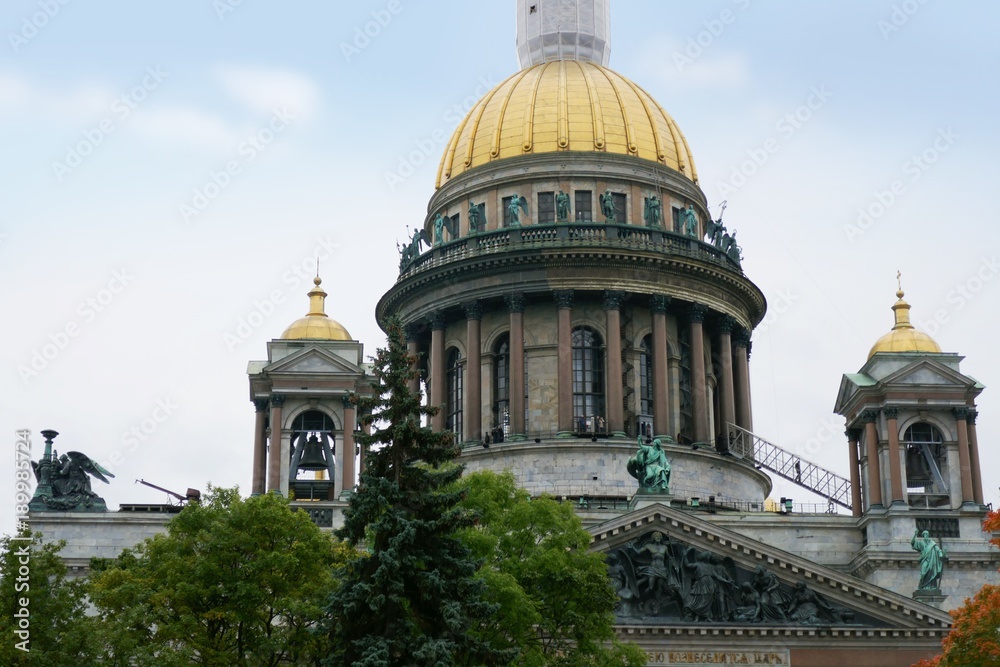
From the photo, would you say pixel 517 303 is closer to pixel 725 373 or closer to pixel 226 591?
pixel 725 373

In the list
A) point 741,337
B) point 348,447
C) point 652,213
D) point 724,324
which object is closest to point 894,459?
point 724,324

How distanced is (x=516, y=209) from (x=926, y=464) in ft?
62.2

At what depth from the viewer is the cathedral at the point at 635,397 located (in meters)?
60.0

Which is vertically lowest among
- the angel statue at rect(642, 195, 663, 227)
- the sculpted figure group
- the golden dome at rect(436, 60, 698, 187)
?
the sculpted figure group

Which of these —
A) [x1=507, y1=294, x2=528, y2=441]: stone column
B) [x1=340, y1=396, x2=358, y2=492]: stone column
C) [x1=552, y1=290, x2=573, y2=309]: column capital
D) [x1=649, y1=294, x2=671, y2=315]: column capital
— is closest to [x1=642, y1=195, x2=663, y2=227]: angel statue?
[x1=649, y1=294, x2=671, y2=315]: column capital

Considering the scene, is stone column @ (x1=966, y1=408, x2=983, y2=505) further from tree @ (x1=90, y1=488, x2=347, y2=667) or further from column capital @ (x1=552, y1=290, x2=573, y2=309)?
tree @ (x1=90, y1=488, x2=347, y2=667)

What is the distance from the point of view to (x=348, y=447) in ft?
214

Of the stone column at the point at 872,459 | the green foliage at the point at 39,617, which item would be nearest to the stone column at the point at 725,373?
the stone column at the point at 872,459

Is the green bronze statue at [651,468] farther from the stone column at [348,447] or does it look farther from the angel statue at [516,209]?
the angel statue at [516,209]

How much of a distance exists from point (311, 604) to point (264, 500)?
12.1 ft

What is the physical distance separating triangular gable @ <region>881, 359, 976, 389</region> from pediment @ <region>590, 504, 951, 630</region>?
8.81 m

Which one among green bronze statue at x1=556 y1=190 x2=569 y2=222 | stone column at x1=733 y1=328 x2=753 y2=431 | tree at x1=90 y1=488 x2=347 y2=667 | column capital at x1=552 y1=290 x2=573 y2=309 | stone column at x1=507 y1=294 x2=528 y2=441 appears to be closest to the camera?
tree at x1=90 y1=488 x2=347 y2=667

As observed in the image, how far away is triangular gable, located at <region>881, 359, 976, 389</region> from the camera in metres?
65.8

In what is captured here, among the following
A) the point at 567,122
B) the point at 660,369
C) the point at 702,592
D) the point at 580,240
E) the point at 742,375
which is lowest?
the point at 702,592
